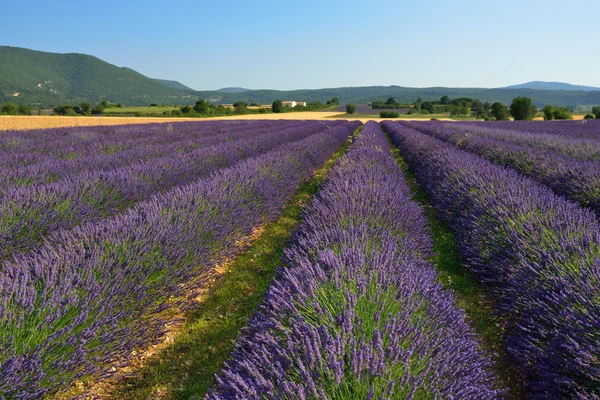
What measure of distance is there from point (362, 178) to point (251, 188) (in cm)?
151

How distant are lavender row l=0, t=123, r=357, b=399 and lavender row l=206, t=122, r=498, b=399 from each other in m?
0.81

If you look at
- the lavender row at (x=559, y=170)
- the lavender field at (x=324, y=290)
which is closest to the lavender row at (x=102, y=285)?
the lavender field at (x=324, y=290)

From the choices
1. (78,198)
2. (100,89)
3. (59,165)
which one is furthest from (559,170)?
(100,89)

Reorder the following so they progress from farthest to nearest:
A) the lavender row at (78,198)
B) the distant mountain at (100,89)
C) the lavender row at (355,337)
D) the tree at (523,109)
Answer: the distant mountain at (100,89) → the tree at (523,109) → the lavender row at (78,198) → the lavender row at (355,337)

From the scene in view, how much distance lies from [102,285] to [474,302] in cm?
291

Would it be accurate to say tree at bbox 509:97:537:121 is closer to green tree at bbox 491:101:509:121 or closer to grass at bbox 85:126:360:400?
green tree at bbox 491:101:509:121

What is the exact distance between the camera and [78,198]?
388cm

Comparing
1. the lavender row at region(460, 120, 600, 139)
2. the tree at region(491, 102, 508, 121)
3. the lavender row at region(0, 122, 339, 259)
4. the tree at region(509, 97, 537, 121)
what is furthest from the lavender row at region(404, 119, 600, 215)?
the tree at region(491, 102, 508, 121)

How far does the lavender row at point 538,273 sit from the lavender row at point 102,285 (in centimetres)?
227

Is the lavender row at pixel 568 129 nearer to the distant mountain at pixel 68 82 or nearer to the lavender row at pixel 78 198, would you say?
A: the lavender row at pixel 78 198

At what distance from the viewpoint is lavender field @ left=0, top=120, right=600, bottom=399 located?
1.29 meters

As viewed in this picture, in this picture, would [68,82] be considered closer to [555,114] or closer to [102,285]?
[555,114]

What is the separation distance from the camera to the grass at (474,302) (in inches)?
82.6

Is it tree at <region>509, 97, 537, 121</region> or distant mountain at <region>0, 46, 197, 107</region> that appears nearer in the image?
tree at <region>509, 97, 537, 121</region>
